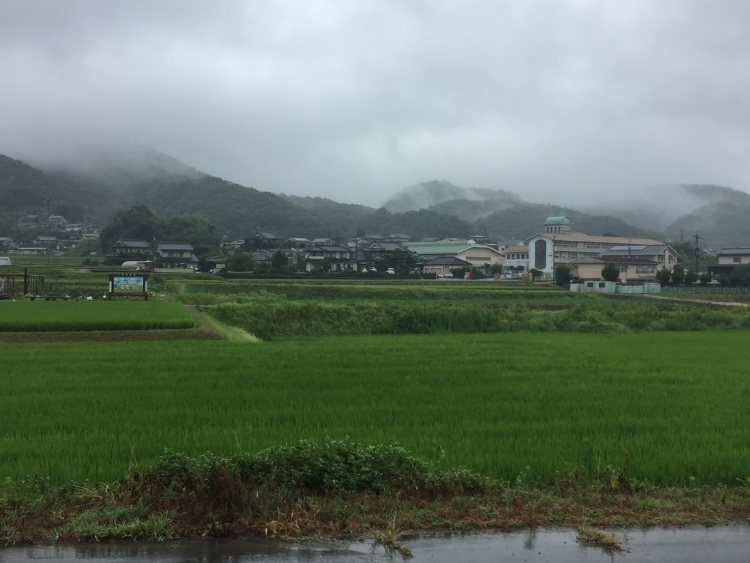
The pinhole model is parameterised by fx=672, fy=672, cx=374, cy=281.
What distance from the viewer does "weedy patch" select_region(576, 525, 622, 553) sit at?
489cm

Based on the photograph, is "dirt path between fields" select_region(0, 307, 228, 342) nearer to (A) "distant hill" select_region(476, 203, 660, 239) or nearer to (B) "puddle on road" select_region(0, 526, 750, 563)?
(B) "puddle on road" select_region(0, 526, 750, 563)

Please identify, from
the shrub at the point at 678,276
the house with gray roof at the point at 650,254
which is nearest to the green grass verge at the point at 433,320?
the shrub at the point at 678,276

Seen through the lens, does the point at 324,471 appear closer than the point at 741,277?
Yes

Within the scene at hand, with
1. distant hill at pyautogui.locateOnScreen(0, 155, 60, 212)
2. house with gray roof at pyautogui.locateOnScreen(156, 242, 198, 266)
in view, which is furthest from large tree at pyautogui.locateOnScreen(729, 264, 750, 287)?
distant hill at pyautogui.locateOnScreen(0, 155, 60, 212)

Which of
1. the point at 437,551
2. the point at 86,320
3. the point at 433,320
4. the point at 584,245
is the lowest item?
the point at 433,320

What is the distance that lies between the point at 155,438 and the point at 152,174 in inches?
6790

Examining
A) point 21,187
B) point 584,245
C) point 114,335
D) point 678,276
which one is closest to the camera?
point 114,335

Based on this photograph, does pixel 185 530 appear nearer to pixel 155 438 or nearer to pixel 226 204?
pixel 155 438

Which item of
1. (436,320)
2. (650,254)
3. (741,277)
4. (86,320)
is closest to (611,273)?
(741,277)

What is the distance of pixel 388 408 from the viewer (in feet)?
29.1

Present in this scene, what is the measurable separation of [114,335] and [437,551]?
1692 cm

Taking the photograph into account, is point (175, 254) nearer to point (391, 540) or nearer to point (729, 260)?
point (729, 260)

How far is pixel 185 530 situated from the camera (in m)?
4.92

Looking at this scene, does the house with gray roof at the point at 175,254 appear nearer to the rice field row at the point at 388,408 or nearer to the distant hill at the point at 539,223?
the rice field row at the point at 388,408
